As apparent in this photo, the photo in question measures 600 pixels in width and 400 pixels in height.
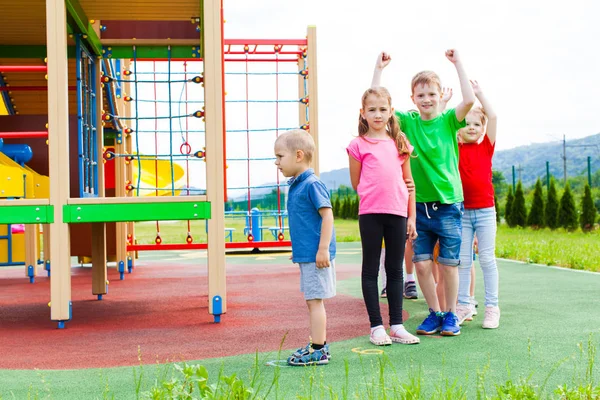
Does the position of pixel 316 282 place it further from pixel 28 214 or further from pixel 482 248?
pixel 28 214

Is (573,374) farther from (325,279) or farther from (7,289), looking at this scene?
(7,289)

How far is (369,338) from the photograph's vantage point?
4195mm

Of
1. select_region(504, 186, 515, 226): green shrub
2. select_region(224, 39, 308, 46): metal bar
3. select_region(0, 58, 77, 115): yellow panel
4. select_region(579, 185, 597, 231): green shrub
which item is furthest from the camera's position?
select_region(504, 186, 515, 226): green shrub

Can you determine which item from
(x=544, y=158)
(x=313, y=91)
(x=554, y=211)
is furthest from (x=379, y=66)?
(x=544, y=158)

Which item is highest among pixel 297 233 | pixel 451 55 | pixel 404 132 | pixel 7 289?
pixel 451 55

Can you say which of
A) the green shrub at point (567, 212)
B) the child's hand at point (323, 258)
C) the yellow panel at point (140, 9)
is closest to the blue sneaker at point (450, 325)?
the child's hand at point (323, 258)

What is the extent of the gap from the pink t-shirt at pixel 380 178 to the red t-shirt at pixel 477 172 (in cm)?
76

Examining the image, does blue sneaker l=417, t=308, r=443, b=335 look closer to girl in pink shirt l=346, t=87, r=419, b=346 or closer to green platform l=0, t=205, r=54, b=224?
girl in pink shirt l=346, t=87, r=419, b=346

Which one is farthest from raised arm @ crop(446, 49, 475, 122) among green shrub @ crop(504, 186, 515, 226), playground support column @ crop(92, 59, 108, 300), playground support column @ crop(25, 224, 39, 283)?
green shrub @ crop(504, 186, 515, 226)

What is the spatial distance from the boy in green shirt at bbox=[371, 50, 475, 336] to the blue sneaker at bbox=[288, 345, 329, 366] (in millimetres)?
1041

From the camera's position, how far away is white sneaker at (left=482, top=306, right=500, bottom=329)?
450 centimetres

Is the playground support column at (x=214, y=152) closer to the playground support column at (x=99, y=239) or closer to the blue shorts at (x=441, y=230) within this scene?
the blue shorts at (x=441, y=230)

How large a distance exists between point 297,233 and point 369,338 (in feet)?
3.12

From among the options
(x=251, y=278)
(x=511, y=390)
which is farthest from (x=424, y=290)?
(x=251, y=278)
